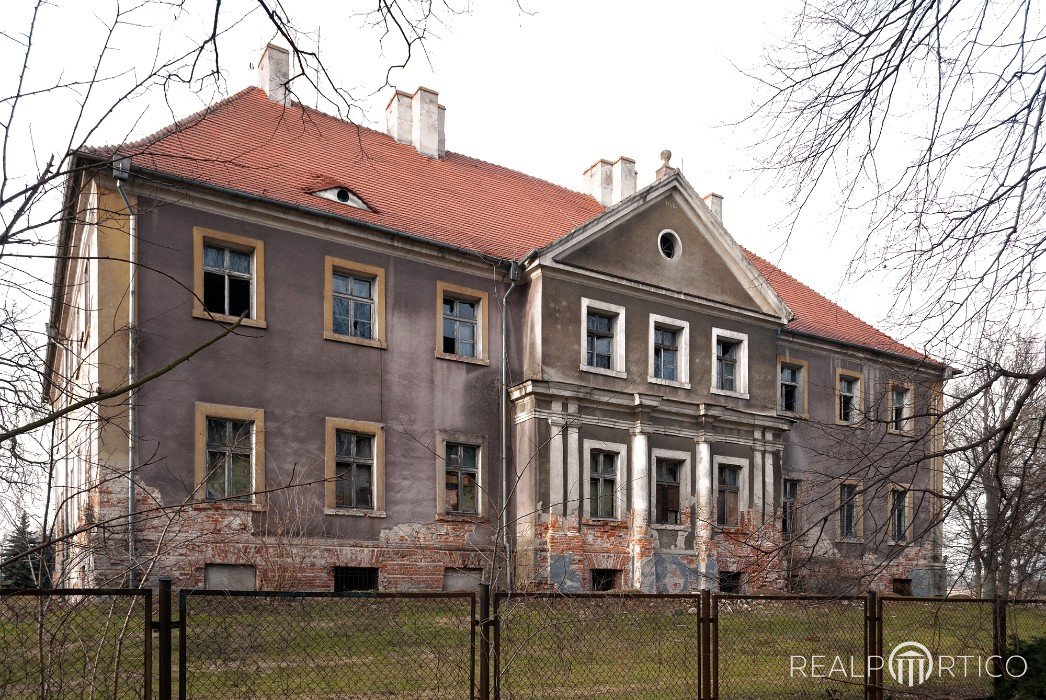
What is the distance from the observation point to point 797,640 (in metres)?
9.11

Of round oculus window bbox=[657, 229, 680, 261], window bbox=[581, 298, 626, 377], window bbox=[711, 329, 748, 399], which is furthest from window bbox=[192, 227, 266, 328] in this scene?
window bbox=[711, 329, 748, 399]

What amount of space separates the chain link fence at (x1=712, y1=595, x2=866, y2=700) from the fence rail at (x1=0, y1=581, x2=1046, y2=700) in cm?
2

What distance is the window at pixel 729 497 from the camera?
69.3 feet

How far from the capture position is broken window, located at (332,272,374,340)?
1736 cm

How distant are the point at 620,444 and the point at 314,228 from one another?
7688 millimetres

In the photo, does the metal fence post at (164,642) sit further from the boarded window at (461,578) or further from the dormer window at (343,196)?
the dormer window at (343,196)

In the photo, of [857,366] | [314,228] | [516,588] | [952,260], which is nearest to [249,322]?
[314,228]

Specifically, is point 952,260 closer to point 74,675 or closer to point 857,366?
point 74,675

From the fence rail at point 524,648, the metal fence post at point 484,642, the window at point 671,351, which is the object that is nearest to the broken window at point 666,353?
the window at point 671,351

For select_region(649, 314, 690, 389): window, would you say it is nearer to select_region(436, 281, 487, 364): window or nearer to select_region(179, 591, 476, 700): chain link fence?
select_region(436, 281, 487, 364): window

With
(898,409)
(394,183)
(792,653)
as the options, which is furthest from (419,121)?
(898,409)

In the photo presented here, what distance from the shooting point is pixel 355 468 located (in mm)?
17047

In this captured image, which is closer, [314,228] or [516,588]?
[314,228]

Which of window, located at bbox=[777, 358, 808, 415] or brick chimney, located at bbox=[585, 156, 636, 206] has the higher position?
brick chimney, located at bbox=[585, 156, 636, 206]
